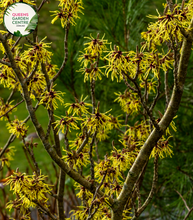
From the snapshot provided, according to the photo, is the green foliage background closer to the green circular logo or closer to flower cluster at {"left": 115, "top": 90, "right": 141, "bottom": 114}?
flower cluster at {"left": 115, "top": 90, "right": 141, "bottom": 114}

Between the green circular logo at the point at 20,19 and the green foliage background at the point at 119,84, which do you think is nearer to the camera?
the green circular logo at the point at 20,19

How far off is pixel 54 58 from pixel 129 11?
1.01ft

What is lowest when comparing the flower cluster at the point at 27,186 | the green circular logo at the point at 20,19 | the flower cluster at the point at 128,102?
the flower cluster at the point at 27,186

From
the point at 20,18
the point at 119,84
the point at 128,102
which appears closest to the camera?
the point at 20,18

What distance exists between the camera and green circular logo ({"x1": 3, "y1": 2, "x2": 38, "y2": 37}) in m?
0.59

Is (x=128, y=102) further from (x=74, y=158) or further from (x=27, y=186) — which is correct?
(x=27, y=186)

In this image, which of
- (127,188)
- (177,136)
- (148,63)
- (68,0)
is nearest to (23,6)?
(68,0)

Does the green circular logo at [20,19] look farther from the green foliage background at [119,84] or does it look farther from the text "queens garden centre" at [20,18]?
the green foliage background at [119,84]

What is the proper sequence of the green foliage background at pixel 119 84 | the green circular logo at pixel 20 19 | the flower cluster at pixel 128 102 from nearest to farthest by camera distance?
the green circular logo at pixel 20 19 → the flower cluster at pixel 128 102 → the green foliage background at pixel 119 84

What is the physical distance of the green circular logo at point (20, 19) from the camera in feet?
1.93

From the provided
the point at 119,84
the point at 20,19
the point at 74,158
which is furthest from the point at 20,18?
the point at 119,84

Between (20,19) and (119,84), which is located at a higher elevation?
(20,19)

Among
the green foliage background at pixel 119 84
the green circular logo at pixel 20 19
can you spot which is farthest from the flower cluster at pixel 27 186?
the green foliage background at pixel 119 84

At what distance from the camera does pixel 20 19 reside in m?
0.61
